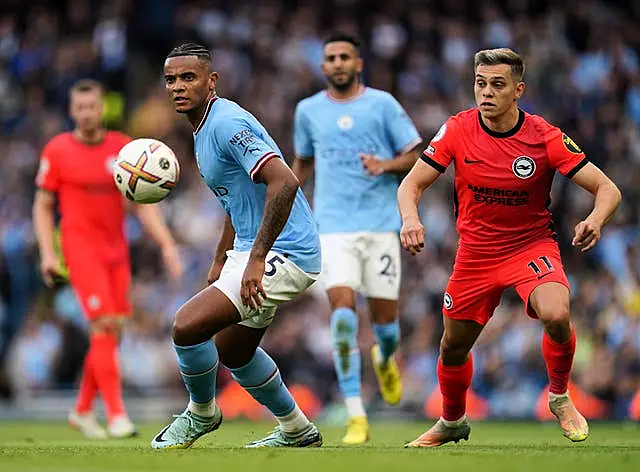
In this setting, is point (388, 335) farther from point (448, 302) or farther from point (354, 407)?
point (448, 302)

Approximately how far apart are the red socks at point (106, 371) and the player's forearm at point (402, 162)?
2.79 metres

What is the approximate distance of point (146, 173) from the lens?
27.6 feet

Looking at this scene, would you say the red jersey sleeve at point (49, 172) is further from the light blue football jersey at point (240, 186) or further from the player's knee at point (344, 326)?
the light blue football jersey at point (240, 186)

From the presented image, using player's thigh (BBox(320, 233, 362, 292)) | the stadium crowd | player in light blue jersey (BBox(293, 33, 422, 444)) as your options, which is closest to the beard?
player in light blue jersey (BBox(293, 33, 422, 444))

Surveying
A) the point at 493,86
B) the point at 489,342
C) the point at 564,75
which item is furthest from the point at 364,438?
the point at 564,75

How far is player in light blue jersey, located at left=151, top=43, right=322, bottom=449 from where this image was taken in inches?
296

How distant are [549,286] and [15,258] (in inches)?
490

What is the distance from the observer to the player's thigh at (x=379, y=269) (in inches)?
421

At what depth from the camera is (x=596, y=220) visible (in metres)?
7.62

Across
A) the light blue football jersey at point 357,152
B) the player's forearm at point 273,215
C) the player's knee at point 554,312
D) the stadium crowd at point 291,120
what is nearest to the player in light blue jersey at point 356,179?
the light blue football jersey at point 357,152

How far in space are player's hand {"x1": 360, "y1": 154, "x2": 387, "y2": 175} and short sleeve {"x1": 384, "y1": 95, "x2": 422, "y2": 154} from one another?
1.05 feet

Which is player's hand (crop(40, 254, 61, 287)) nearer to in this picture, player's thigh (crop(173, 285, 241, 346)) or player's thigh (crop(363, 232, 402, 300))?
player's thigh (crop(363, 232, 402, 300))

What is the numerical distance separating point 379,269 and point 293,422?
8.52 ft

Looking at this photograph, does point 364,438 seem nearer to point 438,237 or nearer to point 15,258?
point 438,237
